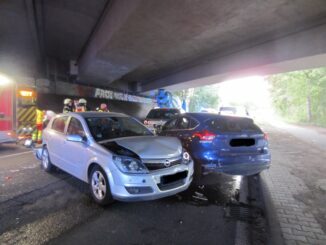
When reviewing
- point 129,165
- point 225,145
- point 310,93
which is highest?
point 310,93

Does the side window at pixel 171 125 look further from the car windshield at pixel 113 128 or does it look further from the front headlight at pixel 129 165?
the front headlight at pixel 129 165

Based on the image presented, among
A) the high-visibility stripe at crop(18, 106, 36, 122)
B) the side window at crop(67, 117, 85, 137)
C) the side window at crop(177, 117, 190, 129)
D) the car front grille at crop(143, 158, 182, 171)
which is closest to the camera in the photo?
the car front grille at crop(143, 158, 182, 171)

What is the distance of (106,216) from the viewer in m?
3.95

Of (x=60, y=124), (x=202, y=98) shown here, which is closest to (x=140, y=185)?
(x=60, y=124)

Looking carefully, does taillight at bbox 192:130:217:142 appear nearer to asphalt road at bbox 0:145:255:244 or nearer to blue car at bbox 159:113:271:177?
blue car at bbox 159:113:271:177

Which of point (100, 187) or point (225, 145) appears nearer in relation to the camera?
point (100, 187)

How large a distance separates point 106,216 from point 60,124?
9.66 ft

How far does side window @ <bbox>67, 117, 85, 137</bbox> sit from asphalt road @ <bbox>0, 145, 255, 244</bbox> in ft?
3.71

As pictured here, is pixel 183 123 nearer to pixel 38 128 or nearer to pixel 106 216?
pixel 106 216

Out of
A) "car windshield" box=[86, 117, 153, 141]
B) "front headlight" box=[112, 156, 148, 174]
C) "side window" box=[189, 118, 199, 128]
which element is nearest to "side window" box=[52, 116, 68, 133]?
"car windshield" box=[86, 117, 153, 141]

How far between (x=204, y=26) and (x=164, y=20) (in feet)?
5.15

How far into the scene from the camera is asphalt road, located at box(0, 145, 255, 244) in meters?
3.33

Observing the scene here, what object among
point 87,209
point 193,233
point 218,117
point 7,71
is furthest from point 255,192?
point 7,71

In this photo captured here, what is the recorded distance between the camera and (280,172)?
6770mm
